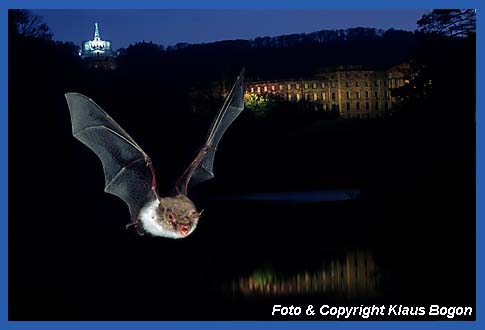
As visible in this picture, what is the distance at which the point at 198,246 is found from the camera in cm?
673

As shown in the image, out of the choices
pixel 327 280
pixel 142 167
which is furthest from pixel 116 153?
pixel 327 280

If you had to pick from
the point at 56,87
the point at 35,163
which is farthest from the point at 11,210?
the point at 56,87

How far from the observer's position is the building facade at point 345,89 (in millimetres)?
6824

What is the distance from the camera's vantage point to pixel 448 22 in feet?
22.8

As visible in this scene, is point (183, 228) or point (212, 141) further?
point (212, 141)

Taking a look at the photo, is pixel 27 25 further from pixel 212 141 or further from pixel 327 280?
pixel 327 280

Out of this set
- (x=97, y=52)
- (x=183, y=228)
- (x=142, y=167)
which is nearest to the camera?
(x=183, y=228)

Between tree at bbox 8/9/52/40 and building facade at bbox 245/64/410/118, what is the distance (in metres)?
1.40

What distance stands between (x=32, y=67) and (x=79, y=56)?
1.29ft

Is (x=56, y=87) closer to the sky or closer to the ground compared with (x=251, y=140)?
closer to the sky

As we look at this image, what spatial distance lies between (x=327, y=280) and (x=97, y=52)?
2.16 meters

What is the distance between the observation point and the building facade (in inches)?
269

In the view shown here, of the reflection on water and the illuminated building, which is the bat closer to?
the reflection on water

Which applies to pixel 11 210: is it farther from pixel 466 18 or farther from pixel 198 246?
pixel 466 18
